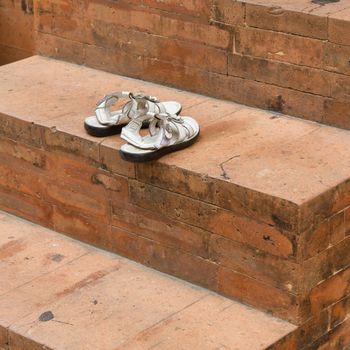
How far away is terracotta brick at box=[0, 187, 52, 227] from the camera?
789 centimetres

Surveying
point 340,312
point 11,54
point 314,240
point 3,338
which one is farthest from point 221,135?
point 11,54

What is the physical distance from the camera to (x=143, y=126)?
24.3ft

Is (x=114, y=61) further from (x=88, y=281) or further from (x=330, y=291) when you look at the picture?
(x=330, y=291)

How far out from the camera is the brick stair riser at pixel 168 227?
6.70 metres

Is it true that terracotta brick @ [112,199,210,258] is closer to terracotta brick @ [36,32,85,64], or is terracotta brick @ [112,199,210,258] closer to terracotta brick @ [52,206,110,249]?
terracotta brick @ [52,206,110,249]

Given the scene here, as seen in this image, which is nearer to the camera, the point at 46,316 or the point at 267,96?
the point at 46,316

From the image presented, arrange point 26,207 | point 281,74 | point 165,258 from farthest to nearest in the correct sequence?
point 26,207 → point 281,74 → point 165,258

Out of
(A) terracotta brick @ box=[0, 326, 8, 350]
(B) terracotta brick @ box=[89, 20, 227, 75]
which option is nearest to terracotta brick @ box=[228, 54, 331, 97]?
(B) terracotta brick @ box=[89, 20, 227, 75]

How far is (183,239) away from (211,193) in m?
0.41

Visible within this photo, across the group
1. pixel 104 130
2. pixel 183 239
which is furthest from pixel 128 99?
pixel 183 239

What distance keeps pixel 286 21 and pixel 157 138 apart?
1169 millimetres

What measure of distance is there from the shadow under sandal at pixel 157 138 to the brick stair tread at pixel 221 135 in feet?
0.22

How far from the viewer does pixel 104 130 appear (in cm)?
736

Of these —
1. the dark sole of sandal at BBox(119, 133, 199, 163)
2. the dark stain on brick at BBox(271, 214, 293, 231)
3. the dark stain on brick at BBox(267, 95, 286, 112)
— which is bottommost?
the dark stain on brick at BBox(271, 214, 293, 231)
